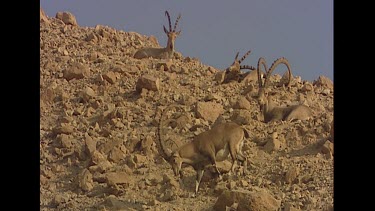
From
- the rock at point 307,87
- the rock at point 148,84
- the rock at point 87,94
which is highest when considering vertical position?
the rock at point 307,87

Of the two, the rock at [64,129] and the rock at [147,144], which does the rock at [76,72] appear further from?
the rock at [147,144]

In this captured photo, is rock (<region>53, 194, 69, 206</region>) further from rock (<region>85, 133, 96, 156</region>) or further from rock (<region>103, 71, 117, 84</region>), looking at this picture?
rock (<region>103, 71, 117, 84</region>)

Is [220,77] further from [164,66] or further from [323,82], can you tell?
[323,82]

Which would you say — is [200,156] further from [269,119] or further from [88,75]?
[88,75]

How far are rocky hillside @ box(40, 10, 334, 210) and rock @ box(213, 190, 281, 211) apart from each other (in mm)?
12

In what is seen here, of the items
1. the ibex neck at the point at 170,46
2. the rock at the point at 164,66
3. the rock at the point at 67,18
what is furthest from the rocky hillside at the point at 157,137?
the rock at the point at 67,18

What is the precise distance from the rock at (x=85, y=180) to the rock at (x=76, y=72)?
5.34 m

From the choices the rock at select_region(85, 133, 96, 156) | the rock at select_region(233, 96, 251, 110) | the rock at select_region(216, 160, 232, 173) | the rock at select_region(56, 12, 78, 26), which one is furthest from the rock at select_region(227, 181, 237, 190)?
the rock at select_region(56, 12, 78, 26)

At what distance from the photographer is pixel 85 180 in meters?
8.89

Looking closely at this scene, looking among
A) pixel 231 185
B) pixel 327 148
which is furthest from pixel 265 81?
pixel 231 185

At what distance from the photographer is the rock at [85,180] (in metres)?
8.77

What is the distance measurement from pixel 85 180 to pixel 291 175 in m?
3.11
